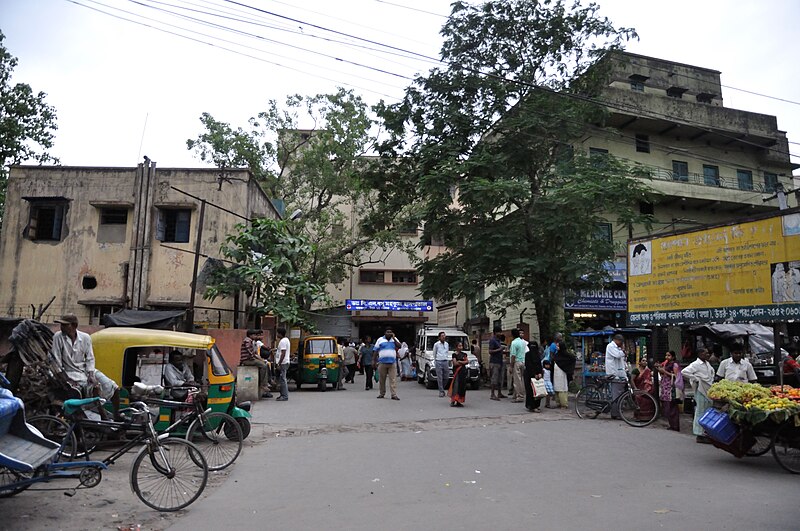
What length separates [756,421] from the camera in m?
7.34

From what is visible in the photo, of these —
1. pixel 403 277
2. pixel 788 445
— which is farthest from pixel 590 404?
→ pixel 403 277

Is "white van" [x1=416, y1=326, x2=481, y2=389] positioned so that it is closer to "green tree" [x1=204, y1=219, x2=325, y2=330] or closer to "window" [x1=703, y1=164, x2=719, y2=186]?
"green tree" [x1=204, y1=219, x2=325, y2=330]

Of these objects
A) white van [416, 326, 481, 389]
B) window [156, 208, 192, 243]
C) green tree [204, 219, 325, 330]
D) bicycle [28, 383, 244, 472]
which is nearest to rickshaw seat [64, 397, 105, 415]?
bicycle [28, 383, 244, 472]

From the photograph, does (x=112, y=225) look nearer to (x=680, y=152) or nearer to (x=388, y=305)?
(x=388, y=305)

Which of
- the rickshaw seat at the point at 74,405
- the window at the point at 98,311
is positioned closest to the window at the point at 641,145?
the window at the point at 98,311

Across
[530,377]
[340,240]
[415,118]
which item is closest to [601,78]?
[415,118]

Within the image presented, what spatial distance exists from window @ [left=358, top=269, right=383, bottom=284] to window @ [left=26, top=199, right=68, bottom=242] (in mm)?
21121

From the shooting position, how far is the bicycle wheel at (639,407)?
11477 millimetres

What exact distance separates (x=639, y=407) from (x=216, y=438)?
8252 millimetres

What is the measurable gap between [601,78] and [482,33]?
186 inches

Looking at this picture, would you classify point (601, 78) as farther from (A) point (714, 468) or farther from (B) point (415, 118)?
(A) point (714, 468)

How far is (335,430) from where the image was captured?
10.7 metres

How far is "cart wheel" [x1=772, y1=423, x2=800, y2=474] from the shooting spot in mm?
7391

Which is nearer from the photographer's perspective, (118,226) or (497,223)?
(497,223)
